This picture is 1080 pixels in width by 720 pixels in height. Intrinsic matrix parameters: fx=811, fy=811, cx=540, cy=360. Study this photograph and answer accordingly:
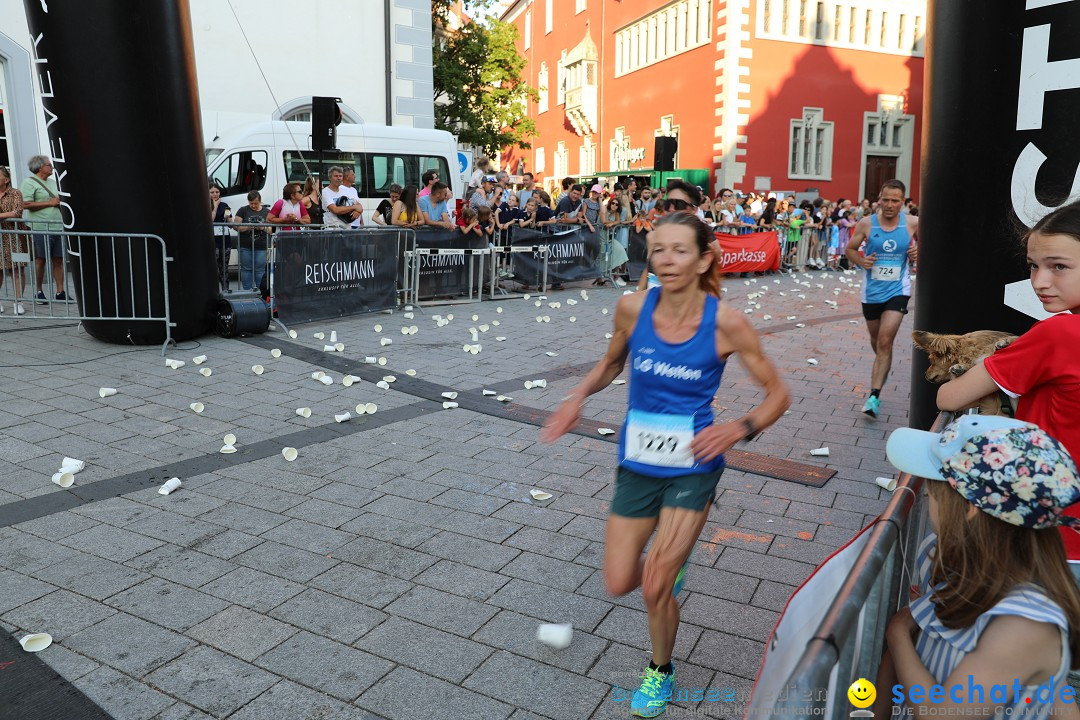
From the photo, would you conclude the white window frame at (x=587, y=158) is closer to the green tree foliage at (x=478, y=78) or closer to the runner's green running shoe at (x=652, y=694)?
the green tree foliage at (x=478, y=78)

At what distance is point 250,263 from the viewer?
12.3 m

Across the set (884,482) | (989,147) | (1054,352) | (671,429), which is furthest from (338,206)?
(1054,352)

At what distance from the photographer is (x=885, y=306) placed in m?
6.68

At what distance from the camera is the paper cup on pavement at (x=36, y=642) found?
3068mm

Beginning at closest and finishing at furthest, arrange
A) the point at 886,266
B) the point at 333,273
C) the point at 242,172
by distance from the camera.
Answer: the point at 886,266 → the point at 333,273 → the point at 242,172

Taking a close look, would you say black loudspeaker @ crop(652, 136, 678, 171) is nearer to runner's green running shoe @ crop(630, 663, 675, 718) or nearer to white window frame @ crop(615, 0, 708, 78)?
white window frame @ crop(615, 0, 708, 78)

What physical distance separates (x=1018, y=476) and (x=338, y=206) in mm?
12451

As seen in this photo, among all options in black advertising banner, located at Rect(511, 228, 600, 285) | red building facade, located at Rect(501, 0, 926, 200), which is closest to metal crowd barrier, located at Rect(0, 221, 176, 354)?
black advertising banner, located at Rect(511, 228, 600, 285)

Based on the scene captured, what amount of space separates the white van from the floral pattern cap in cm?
1452

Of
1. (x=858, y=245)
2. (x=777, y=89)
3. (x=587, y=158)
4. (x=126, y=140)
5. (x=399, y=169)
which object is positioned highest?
(x=777, y=89)

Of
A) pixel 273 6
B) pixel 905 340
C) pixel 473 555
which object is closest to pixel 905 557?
pixel 473 555

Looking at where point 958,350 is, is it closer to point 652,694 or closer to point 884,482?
point 652,694

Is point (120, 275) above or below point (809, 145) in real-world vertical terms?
below

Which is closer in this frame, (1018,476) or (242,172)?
(1018,476)
